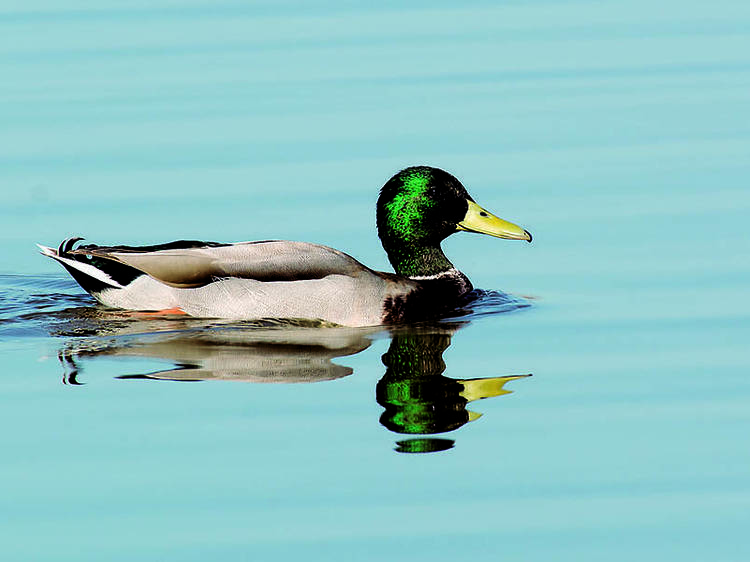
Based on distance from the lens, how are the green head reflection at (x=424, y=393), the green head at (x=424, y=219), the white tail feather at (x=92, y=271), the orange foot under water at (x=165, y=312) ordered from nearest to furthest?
the green head reflection at (x=424, y=393), the orange foot under water at (x=165, y=312), the white tail feather at (x=92, y=271), the green head at (x=424, y=219)

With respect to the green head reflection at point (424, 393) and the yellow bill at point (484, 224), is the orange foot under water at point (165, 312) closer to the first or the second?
the green head reflection at point (424, 393)

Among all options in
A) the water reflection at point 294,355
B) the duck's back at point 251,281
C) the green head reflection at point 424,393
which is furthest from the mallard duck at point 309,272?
the green head reflection at point 424,393

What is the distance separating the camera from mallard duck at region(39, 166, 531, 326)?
10.5m

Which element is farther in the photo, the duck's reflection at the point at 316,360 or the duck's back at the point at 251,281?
the duck's back at the point at 251,281

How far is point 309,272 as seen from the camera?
10.5 m

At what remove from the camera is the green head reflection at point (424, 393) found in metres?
7.74


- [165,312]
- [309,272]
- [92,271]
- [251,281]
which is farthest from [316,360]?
[92,271]

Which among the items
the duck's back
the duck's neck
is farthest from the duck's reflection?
the duck's neck

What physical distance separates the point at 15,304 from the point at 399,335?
292 cm

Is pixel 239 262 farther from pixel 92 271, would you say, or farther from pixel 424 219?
pixel 424 219

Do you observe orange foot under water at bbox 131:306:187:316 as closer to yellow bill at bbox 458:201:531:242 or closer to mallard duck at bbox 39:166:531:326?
mallard duck at bbox 39:166:531:326

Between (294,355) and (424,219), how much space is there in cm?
226

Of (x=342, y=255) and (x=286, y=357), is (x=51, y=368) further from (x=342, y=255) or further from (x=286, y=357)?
(x=342, y=255)

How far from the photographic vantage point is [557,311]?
34.7 ft
